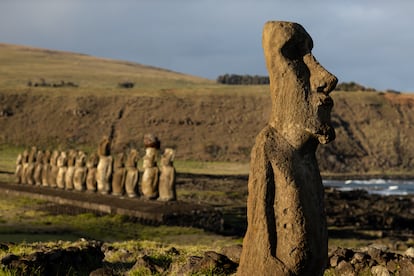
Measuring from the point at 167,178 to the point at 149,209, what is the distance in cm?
219

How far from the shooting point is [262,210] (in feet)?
23.5

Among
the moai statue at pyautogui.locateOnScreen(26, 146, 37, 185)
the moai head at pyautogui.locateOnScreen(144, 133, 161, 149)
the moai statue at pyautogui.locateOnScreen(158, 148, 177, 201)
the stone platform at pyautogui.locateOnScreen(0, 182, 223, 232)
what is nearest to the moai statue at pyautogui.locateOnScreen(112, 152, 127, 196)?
the stone platform at pyautogui.locateOnScreen(0, 182, 223, 232)

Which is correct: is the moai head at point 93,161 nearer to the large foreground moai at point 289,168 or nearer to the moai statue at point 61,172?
the moai statue at point 61,172

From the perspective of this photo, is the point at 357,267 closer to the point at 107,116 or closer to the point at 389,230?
the point at 389,230

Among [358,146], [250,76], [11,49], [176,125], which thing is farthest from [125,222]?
[11,49]

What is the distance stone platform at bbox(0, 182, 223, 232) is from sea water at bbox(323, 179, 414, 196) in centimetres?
2850

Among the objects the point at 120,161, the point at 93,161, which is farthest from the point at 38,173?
the point at 120,161

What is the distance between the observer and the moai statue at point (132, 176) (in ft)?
84.3

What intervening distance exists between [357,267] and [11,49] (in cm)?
13043

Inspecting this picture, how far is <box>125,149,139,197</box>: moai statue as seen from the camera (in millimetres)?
25688

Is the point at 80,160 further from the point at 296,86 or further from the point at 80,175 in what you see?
the point at 296,86

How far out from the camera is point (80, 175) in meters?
29.0

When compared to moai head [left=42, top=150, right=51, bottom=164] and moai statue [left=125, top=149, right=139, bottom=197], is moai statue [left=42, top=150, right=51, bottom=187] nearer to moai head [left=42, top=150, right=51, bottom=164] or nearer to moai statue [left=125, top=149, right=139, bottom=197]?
moai head [left=42, top=150, right=51, bottom=164]

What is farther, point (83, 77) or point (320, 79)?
point (83, 77)
